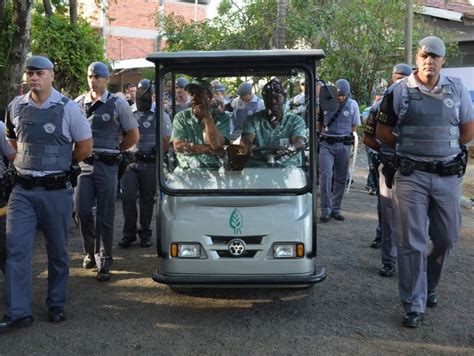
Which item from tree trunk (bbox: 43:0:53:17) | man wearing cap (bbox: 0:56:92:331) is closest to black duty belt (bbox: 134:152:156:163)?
man wearing cap (bbox: 0:56:92:331)

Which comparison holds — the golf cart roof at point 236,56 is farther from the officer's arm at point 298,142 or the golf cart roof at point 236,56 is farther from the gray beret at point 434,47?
the gray beret at point 434,47

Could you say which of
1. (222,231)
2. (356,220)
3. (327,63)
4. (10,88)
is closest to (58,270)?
(222,231)

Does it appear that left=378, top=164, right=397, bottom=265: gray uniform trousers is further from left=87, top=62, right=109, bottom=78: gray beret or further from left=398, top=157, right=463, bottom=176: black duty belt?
left=87, top=62, right=109, bottom=78: gray beret

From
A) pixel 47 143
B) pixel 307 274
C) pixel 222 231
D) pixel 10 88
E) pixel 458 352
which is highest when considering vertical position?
pixel 10 88

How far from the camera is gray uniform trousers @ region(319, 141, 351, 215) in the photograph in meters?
9.32

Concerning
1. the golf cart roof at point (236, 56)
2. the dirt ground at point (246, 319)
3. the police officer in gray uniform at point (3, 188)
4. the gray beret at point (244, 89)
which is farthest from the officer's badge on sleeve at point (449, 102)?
the police officer in gray uniform at point (3, 188)

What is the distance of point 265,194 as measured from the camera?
5242 mm

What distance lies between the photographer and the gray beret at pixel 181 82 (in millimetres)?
5732

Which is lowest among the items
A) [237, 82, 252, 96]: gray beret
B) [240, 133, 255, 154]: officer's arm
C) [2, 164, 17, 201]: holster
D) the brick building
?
[2, 164, 17, 201]: holster

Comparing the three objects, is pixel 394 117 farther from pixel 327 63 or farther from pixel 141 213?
pixel 327 63

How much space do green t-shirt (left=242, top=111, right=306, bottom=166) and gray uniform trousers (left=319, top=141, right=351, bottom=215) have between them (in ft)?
12.8

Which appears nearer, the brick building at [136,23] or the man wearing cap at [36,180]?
the man wearing cap at [36,180]

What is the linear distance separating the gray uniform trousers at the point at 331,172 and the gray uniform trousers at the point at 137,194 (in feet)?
8.96

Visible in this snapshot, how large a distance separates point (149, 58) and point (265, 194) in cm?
144
